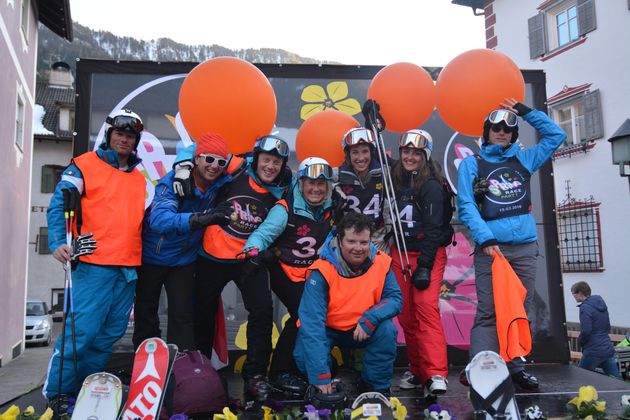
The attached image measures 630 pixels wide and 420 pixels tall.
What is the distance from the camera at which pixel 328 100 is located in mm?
5156

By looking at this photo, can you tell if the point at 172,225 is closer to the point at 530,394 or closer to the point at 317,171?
the point at 317,171

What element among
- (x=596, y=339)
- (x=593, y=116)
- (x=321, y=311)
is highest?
(x=593, y=116)

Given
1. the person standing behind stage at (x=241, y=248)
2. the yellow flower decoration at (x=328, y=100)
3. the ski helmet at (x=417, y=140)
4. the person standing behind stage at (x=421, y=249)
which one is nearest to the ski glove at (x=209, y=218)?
the person standing behind stage at (x=241, y=248)

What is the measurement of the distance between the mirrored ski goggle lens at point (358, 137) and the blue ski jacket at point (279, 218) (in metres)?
0.42

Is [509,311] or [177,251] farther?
[177,251]

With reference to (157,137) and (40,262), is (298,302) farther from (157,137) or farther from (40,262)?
(40,262)

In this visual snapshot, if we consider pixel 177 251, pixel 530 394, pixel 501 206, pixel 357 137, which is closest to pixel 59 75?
pixel 177 251

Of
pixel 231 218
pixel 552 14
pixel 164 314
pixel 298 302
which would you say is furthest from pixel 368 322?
pixel 552 14

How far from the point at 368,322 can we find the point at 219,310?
Result: 1307 mm

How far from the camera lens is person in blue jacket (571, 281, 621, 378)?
6.92m

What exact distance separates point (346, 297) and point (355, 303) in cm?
6

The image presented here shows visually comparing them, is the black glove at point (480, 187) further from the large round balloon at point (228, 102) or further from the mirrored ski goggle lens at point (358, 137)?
the large round balloon at point (228, 102)

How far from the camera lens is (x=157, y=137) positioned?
4949mm

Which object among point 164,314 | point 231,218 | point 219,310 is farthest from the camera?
point 164,314
